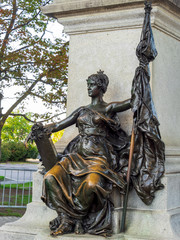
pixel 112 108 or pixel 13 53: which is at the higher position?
pixel 13 53

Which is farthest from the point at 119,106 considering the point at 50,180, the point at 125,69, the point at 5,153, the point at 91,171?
the point at 5,153

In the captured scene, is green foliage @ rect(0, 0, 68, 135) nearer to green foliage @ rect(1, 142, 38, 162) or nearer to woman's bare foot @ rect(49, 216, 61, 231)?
woman's bare foot @ rect(49, 216, 61, 231)

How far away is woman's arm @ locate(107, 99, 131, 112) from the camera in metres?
5.74

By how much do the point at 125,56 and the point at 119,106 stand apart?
2.59ft

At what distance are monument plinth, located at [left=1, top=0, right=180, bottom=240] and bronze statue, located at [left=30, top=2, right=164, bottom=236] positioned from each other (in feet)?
0.67

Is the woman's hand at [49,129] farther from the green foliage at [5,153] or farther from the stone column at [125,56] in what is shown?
the green foliage at [5,153]

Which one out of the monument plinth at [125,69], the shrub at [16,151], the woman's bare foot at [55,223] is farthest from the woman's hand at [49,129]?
the shrub at [16,151]

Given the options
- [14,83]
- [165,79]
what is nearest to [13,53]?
[14,83]

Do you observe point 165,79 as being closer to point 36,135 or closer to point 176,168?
point 176,168

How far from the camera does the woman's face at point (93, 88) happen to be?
587 centimetres

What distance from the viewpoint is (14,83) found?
13781 mm

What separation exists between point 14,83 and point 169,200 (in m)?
9.05

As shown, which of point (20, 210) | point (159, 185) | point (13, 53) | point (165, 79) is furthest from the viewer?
point (13, 53)

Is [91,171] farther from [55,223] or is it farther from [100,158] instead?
[55,223]
